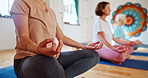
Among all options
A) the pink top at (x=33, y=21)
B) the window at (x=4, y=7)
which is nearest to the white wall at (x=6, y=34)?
the window at (x=4, y=7)

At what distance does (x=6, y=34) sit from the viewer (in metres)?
3.61

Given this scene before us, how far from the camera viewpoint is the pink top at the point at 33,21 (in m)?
0.73

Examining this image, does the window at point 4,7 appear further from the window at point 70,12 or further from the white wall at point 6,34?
the window at point 70,12

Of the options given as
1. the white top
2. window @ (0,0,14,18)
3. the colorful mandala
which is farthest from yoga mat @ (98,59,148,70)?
the colorful mandala

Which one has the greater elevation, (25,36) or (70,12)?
(70,12)

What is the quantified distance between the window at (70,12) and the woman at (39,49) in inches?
167

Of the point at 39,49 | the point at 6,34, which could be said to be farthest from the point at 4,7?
the point at 39,49

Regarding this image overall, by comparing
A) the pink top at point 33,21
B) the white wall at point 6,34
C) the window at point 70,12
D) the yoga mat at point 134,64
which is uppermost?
the window at point 70,12

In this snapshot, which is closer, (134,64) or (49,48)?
(49,48)

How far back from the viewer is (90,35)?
6.79 m

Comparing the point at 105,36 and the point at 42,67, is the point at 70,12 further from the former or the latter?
the point at 42,67

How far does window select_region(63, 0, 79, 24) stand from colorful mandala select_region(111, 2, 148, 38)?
2006mm

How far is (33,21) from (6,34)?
10.5 feet

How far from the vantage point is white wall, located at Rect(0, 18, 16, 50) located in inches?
138
